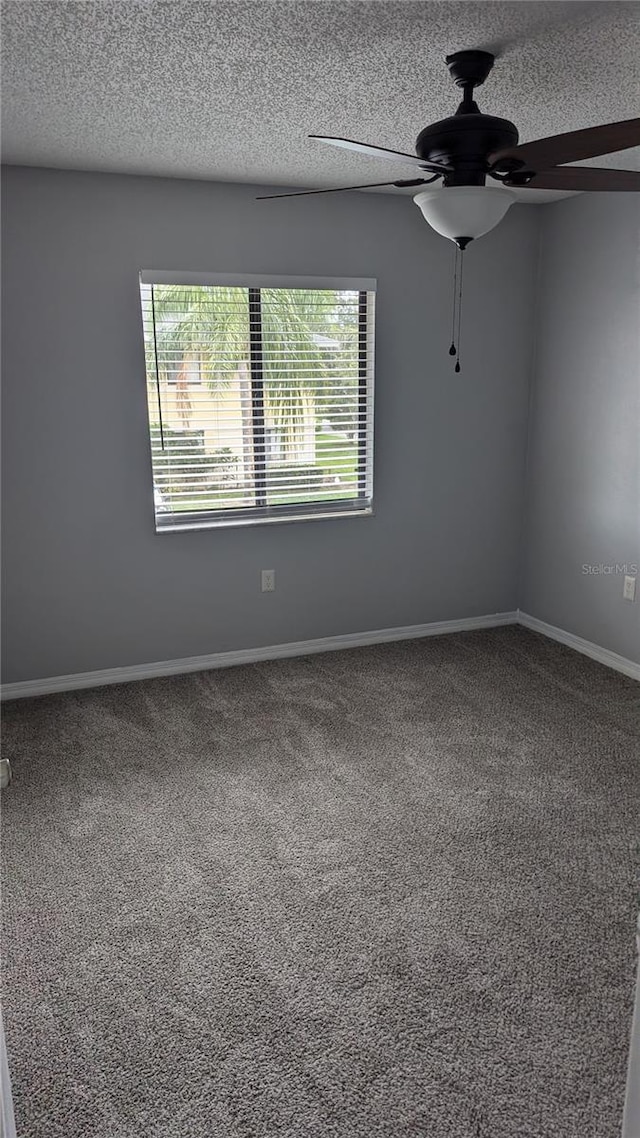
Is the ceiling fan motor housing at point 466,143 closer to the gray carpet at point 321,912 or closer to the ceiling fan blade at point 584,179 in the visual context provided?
the ceiling fan blade at point 584,179

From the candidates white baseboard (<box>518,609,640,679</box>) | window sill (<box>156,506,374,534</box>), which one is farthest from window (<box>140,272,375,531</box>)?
white baseboard (<box>518,609,640,679</box>)

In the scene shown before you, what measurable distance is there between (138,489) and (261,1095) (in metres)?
2.63

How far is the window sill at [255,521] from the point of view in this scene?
3.87 metres

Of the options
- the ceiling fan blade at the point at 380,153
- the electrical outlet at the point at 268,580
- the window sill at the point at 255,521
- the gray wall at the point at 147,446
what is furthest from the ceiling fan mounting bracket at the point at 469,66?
the electrical outlet at the point at 268,580

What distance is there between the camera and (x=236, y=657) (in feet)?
13.5

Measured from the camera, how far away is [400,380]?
13.6ft

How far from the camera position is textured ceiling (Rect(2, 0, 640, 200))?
72.6 inches

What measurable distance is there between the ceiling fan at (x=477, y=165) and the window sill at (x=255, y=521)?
208 cm

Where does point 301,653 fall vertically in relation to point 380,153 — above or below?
below

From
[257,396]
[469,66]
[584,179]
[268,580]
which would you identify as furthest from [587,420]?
[469,66]

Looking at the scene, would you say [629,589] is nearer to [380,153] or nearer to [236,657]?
[236,657]

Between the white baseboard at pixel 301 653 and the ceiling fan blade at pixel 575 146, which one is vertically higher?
the ceiling fan blade at pixel 575 146

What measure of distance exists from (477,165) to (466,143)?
7 centimetres

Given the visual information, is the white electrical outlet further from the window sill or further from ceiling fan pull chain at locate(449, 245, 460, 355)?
ceiling fan pull chain at locate(449, 245, 460, 355)
